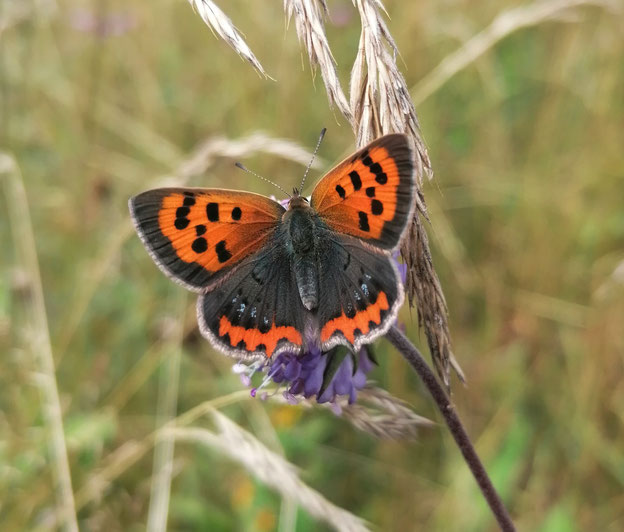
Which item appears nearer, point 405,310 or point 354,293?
point 354,293

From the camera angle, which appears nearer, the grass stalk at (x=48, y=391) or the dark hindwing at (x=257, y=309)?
the dark hindwing at (x=257, y=309)

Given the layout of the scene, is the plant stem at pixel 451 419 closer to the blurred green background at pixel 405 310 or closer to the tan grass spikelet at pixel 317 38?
the tan grass spikelet at pixel 317 38

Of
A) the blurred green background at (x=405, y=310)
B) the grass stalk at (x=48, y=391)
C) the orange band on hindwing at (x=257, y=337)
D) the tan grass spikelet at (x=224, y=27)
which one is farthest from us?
the blurred green background at (x=405, y=310)

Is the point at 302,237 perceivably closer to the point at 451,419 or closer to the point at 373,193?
the point at 373,193

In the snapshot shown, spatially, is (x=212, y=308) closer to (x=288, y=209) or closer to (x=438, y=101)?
(x=288, y=209)

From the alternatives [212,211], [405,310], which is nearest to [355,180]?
[212,211]

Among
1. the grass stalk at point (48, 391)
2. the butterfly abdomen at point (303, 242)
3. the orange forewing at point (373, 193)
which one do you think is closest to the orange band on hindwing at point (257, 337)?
the butterfly abdomen at point (303, 242)

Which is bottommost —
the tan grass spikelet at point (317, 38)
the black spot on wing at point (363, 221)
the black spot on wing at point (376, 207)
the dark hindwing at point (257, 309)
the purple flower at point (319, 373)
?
the purple flower at point (319, 373)

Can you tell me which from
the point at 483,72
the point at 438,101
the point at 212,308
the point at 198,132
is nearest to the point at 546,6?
the point at 483,72
